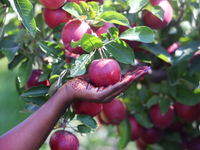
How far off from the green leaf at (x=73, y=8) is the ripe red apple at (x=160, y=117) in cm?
58

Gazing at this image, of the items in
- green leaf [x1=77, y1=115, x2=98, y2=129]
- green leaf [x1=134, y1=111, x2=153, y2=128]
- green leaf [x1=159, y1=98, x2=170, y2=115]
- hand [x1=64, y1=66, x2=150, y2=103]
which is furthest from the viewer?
green leaf [x1=134, y1=111, x2=153, y2=128]

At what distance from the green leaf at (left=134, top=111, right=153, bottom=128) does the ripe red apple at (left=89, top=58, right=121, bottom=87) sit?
0.53 metres

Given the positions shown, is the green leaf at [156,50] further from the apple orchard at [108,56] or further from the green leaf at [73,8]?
the green leaf at [73,8]

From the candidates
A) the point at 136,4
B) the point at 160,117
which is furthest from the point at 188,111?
the point at 136,4

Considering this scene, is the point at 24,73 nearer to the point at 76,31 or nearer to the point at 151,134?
the point at 76,31

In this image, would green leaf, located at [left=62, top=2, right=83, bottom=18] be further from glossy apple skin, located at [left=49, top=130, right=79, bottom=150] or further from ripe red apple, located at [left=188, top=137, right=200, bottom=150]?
ripe red apple, located at [left=188, top=137, right=200, bottom=150]

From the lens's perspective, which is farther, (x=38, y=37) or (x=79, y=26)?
(x=38, y=37)

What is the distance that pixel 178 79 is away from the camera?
97cm

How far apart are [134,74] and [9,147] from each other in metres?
0.37

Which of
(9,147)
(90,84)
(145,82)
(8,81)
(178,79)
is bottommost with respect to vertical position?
(8,81)

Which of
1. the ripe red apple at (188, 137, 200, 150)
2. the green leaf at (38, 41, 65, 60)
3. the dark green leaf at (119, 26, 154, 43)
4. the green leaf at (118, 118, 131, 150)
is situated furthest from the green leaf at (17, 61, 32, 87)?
the ripe red apple at (188, 137, 200, 150)

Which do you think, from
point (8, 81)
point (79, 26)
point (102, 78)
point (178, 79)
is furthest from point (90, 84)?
point (8, 81)

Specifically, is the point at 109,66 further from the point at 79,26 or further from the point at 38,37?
the point at 38,37

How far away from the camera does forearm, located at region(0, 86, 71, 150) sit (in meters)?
0.60
